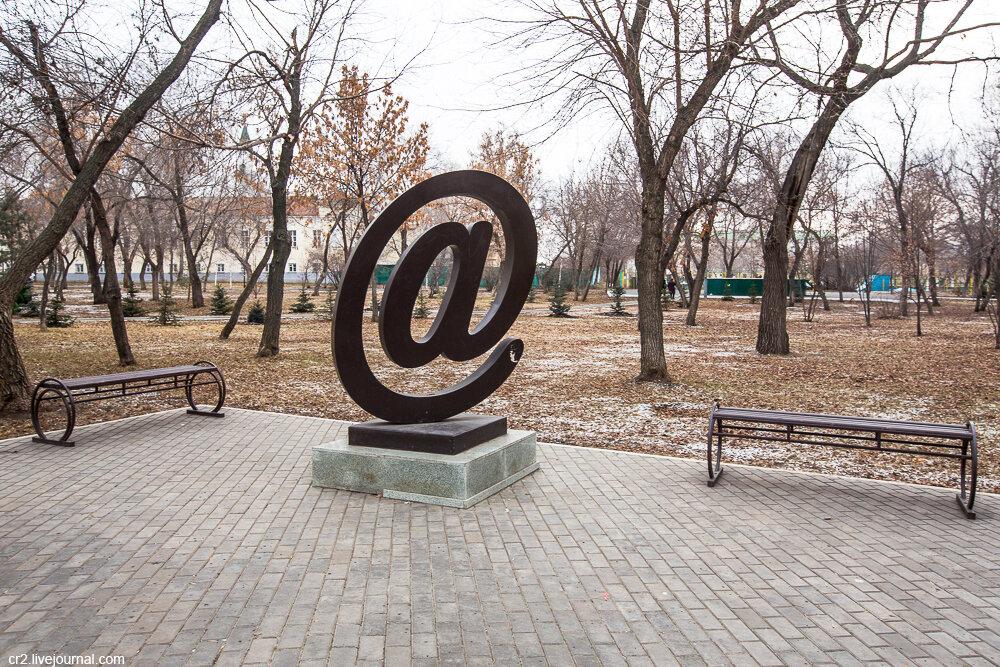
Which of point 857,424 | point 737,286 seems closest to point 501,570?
point 857,424

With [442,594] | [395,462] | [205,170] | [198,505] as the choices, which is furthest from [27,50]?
[442,594]

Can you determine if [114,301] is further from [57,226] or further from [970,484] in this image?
[970,484]

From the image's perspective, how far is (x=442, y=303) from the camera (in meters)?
5.82

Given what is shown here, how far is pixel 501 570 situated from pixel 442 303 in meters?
2.36

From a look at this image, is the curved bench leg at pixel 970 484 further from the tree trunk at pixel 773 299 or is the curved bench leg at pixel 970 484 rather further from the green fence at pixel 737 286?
the green fence at pixel 737 286

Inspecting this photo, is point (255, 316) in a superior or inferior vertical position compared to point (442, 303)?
inferior

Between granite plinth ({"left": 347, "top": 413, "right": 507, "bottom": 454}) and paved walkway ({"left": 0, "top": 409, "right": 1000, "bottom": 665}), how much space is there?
486 millimetres

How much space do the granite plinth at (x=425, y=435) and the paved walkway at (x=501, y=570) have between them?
1.60 feet

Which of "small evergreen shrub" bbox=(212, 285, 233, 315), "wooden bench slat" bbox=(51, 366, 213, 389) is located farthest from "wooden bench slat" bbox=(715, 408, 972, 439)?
"small evergreen shrub" bbox=(212, 285, 233, 315)

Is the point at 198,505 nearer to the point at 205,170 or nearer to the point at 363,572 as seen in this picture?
the point at 363,572

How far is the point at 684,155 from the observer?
2275 cm

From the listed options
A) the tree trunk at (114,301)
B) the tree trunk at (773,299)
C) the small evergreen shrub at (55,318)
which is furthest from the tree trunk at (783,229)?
the small evergreen shrub at (55,318)

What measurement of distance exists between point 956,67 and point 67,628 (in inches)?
537

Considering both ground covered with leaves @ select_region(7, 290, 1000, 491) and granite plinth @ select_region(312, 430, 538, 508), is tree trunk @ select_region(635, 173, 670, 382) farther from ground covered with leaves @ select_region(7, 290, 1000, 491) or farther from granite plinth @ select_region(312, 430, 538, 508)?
granite plinth @ select_region(312, 430, 538, 508)
